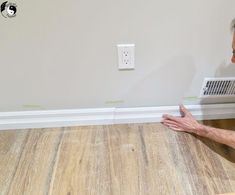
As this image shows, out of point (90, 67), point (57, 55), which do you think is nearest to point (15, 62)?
point (57, 55)

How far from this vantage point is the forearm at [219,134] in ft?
3.77

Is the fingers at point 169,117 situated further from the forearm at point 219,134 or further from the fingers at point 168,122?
the forearm at point 219,134

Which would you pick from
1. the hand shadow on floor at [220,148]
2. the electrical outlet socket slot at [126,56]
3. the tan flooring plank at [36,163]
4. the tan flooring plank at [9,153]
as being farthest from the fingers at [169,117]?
the tan flooring plank at [9,153]

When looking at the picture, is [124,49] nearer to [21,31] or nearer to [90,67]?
[90,67]

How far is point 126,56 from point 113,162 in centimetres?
47

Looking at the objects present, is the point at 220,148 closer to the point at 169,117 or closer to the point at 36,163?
A: the point at 169,117

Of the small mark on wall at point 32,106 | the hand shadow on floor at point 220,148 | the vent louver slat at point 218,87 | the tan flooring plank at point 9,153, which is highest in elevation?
the vent louver slat at point 218,87

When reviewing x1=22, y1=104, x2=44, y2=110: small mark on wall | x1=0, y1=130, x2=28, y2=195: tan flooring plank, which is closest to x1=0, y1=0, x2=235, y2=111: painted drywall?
x1=22, y1=104, x2=44, y2=110: small mark on wall

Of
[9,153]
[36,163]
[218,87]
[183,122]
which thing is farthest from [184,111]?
[9,153]

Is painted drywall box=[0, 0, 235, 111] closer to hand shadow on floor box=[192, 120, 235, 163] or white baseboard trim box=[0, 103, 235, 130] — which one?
white baseboard trim box=[0, 103, 235, 130]

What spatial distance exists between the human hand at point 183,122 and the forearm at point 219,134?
3 cm

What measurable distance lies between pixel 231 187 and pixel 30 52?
39.7 inches

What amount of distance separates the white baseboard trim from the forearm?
15 centimetres

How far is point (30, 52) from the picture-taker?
1.15 m
